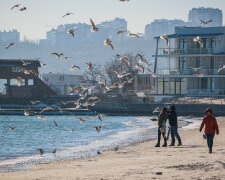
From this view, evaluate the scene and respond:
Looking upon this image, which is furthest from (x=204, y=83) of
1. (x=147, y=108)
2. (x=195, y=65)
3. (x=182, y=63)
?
(x=147, y=108)

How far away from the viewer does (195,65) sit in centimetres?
7912

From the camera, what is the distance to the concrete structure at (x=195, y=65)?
249 ft

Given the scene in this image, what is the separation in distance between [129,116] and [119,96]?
7.82 meters

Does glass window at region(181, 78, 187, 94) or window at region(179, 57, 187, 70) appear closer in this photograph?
glass window at region(181, 78, 187, 94)

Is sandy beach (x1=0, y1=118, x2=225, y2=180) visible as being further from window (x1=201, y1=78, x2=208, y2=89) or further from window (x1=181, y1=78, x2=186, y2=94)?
window (x1=181, y1=78, x2=186, y2=94)

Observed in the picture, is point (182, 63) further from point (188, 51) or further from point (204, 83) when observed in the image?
point (204, 83)

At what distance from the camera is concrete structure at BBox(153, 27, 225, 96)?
249 feet

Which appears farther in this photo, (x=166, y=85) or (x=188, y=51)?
(x=188, y=51)

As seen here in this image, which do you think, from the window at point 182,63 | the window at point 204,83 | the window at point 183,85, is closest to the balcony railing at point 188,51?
the window at point 182,63

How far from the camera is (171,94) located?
7700 cm

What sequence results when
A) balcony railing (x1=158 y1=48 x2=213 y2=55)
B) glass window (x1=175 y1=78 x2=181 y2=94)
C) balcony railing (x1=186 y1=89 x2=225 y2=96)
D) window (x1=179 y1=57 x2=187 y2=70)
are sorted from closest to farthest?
balcony railing (x1=186 y1=89 x2=225 y2=96)
glass window (x1=175 y1=78 x2=181 y2=94)
balcony railing (x1=158 y1=48 x2=213 y2=55)
window (x1=179 y1=57 x2=187 y2=70)

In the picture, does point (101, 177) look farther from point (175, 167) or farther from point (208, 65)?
point (208, 65)

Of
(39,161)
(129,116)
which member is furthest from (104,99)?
(39,161)

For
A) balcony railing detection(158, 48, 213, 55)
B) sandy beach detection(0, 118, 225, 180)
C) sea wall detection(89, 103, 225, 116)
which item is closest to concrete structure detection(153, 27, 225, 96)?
balcony railing detection(158, 48, 213, 55)
